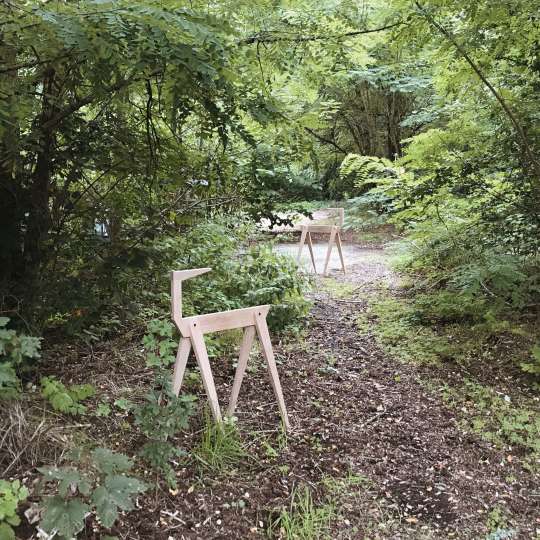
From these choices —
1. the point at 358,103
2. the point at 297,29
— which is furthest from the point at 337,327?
the point at 358,103

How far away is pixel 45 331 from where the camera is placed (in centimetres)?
335

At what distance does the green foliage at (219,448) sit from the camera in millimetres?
2574

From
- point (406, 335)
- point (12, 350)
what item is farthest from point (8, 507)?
point (406, 335)

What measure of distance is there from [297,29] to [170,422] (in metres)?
2.56

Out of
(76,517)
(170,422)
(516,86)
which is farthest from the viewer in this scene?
(516,86)

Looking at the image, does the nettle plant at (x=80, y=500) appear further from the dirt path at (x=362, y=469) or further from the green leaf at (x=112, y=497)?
the dirt path at (x=362, y=469)

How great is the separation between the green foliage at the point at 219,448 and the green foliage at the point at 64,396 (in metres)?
0.63

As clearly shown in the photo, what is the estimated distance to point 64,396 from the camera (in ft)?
7.81

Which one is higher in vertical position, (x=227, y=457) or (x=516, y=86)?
(x=516, y=86)

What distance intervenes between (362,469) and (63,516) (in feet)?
5.54

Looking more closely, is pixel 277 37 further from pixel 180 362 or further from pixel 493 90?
pixel 180 362

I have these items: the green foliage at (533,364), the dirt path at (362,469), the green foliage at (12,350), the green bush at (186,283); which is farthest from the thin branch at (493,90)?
the green foliage at (12,350)

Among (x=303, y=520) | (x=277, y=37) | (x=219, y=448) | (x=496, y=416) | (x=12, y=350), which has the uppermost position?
(x=277, y=37)

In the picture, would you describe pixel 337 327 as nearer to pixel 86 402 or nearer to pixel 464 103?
pixel 464 103
